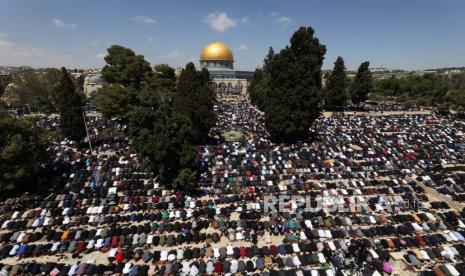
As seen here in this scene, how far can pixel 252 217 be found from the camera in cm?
2319

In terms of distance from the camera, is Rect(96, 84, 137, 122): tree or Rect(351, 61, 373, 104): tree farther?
Rect(351, 61, 373, 104): tree

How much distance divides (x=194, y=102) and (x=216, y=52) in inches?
3483

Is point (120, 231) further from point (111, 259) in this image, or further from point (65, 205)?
point (65, 205)

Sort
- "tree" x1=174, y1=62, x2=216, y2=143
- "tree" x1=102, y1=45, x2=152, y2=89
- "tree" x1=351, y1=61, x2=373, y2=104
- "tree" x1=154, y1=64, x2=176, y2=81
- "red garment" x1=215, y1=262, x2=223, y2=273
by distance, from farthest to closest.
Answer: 1. "tree" x1=351, y1=61, x2=373, y2=104
2. "tree" x1=154, y1=64, x2=176, y2=81
3. "tree" x1=102, y1=45, x2=152, y2=89
4. "tree" x1=174, y1=62, x2=216, y2=143
5. "red garment" x1=215, y1=262, x2=223, y2=273

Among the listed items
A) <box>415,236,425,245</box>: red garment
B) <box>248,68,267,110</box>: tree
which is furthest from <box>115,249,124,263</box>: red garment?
<box>248,68,267,110</box>: tree

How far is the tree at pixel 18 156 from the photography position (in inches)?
1019

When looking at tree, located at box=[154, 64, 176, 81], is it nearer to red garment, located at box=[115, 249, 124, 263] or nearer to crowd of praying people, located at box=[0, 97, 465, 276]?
crowd of praying people, located at box=[0, 97, 465, 276]

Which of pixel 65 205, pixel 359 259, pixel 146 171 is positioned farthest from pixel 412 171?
pixel 65 205

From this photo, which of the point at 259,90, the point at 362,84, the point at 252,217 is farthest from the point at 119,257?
the point at 362,84

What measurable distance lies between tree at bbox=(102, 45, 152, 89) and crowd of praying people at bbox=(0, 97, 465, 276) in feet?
35.3

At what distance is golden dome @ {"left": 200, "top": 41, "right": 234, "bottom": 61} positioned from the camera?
119562 mm

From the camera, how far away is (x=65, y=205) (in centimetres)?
2502

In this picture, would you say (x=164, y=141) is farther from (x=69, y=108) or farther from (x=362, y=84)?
(x=362, y=84)

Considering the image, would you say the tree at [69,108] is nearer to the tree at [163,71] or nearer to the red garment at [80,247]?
the tree at [163,71]
